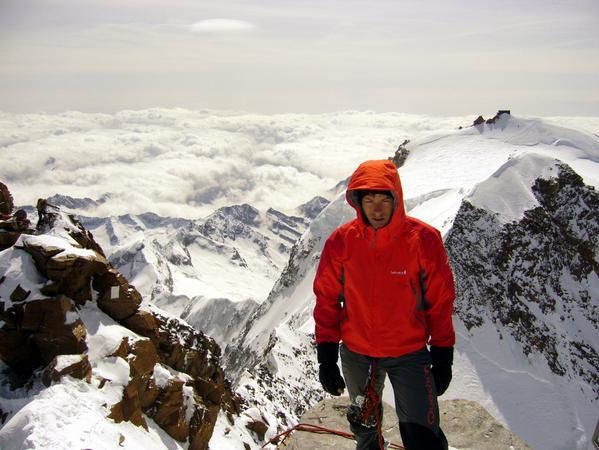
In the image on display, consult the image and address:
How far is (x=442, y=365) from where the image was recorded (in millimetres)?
6527

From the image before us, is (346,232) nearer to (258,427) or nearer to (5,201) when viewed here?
(5,201)

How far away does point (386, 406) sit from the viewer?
11320mm

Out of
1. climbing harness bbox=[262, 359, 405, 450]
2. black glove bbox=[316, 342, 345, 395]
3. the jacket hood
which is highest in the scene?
the jacket hood

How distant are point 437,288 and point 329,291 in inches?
61.9

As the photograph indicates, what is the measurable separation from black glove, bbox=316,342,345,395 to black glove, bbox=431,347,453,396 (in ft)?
4.43

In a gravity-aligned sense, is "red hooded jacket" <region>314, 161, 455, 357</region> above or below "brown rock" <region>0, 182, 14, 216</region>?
above

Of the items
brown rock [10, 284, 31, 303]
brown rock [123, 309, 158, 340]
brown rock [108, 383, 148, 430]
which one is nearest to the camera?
brown rock [108, 383, 148, 430]

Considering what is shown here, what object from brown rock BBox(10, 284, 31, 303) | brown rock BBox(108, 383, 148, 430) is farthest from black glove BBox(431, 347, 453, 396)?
brown rock BBox(10, 284, 31, 303)

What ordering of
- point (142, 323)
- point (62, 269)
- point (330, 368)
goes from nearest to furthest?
point (330, 368)
point (62, 269)
point (142, 323)

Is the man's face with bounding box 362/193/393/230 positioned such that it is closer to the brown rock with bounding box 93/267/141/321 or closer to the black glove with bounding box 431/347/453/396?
the black glove with bounding box 431/347/453/396

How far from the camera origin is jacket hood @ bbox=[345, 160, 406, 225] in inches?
252

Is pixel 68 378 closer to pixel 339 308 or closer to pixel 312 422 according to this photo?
pixel 312 422

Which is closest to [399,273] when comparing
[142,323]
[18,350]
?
[18,350]

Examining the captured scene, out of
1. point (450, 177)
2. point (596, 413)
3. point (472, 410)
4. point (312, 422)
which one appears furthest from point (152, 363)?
point (450, 177)
